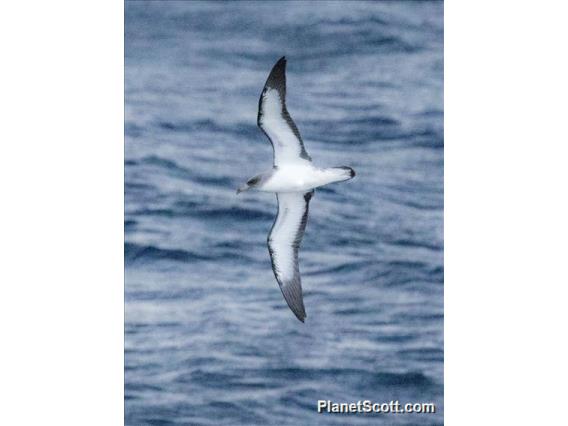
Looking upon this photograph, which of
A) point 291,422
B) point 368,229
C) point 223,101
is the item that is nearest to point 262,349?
point 291,422

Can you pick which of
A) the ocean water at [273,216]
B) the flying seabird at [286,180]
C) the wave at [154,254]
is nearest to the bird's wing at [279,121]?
the flying seabird at [286,180]

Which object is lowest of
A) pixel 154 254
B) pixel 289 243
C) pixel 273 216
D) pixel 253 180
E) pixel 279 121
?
pixel 154 254

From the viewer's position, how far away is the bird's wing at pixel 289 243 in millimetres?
12469

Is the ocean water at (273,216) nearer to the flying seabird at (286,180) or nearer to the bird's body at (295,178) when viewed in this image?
the flying seabird at (286,180)

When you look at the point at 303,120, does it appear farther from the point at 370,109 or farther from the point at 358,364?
the point at 358,364

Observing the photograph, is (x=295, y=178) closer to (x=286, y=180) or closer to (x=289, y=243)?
(x=286, y=180)

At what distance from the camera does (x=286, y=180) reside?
12.4 metres

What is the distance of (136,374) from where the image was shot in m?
12.4

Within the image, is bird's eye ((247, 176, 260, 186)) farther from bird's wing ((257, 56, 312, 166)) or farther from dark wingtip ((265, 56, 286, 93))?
dark wingtip ((265, 56, 286, 93))

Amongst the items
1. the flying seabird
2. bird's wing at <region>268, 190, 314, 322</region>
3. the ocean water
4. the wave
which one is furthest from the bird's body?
the wave

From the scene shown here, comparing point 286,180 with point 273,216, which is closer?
point 286,180

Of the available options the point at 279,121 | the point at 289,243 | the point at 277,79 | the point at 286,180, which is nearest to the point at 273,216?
the point at 289,243

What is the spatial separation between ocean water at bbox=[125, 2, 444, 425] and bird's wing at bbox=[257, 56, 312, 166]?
0.83 ft

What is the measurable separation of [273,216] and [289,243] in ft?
1.10
